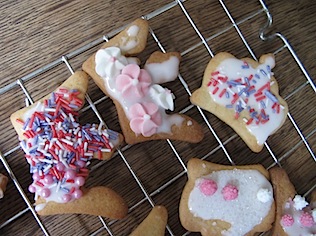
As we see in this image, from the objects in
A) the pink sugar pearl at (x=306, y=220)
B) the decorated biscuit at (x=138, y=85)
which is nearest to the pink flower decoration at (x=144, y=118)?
the decorated biscuit at (x=138, y=85)

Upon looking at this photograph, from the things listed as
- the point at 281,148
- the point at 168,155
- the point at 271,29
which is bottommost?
the point at 281,148

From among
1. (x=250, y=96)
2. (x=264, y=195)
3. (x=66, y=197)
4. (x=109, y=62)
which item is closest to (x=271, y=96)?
(x=250, y=96)

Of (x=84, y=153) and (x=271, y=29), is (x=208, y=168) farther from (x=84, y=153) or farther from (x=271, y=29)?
(x=271, y=29)

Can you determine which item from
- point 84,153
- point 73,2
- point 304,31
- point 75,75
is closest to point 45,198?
point 84,153

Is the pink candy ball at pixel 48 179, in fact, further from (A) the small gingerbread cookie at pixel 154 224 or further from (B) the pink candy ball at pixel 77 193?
(A) the small gingerbread cookie at pixel 154 224

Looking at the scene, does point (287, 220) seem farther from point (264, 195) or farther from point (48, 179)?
point (48, 179)

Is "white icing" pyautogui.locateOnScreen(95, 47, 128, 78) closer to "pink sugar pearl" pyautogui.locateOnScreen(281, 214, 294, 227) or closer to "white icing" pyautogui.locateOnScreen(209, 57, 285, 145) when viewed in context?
"white icing" pyautogui.locateOnScreen(209, 57, 285, 145)
